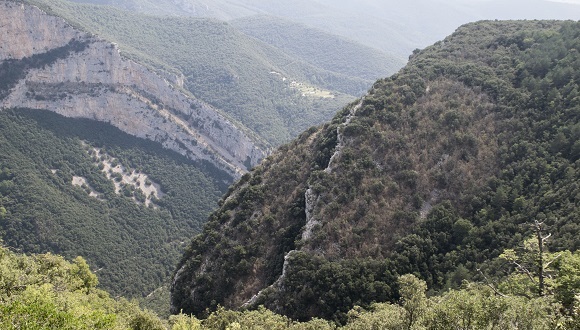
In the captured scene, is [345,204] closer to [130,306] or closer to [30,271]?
[130,306]

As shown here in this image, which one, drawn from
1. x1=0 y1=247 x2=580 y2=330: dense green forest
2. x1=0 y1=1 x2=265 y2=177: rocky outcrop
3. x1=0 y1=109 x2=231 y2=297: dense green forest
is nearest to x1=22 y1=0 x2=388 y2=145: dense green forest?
x1=0 y1=1 x2=265 y2=177: rocky outcrop

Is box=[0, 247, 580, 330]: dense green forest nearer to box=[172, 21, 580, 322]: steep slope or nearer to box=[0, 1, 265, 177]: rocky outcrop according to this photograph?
box=[172, 21, 580, 322]: steep slope

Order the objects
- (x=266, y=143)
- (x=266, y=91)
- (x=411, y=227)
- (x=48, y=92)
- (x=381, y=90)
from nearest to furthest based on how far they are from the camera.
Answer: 1. (x=411, y=227)
2. (x=381, y=90)
3. (x=48, y=92)
4. (x=266, y=143)
5. (x=266, y=91)

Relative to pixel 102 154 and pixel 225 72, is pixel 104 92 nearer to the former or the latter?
pixel 102 154

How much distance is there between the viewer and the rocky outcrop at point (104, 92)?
115 meters

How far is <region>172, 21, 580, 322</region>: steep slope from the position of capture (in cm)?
4169

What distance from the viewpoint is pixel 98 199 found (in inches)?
3979

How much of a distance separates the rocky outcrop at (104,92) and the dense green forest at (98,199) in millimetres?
4450

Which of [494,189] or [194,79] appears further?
[194,79]

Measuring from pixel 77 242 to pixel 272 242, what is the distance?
168ft

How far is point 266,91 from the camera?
17262cm

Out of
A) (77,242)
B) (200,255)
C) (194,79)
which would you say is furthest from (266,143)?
(200,255)

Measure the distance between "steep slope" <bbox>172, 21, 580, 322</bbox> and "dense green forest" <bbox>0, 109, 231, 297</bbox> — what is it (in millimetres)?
39338

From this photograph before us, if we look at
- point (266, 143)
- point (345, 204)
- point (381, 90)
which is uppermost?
point (381, 90)
